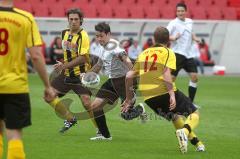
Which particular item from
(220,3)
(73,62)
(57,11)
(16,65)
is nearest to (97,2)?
(57,11)

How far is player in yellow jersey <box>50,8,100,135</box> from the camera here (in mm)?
11891

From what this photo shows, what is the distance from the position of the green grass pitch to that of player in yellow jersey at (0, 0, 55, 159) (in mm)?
2313

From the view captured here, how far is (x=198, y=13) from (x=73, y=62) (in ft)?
71.9

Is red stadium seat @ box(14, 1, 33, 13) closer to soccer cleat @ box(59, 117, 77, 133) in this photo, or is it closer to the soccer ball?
the soccer ball

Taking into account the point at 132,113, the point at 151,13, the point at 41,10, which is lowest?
the point at 151,13

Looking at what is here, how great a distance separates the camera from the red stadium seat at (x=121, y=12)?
103 ft

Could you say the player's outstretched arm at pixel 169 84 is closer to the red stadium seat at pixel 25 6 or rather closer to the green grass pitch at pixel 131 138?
the green grass pitch at pixel 131 138

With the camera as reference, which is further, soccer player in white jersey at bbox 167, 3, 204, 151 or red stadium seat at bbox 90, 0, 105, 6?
red stadium seat at bbox 90, 0, 105, 6

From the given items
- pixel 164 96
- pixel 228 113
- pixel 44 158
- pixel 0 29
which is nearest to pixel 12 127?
pixel 0 29

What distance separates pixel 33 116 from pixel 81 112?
3.43ft

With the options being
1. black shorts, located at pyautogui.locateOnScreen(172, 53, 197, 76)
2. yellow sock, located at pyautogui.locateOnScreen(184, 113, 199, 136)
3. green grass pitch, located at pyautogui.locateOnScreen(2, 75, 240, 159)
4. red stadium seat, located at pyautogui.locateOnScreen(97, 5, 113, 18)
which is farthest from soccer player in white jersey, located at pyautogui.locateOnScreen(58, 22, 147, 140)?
red stadium seat, located at pyautogui.locateOnScreen(97, 5, 113, 18)

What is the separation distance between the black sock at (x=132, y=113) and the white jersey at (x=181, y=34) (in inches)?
173

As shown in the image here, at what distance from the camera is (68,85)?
12.4 metres

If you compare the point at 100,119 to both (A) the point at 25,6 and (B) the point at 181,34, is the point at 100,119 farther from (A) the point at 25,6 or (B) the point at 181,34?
(A) the point at 25,6
